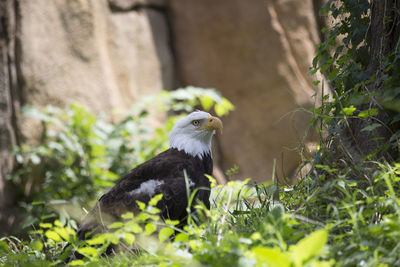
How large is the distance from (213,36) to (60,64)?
2947 millimetres

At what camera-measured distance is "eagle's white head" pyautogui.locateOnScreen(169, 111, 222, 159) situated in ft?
13.2

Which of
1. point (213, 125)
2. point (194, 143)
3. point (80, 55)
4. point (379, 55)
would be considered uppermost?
point (379, 55)

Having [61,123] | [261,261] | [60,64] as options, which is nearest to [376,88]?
[261,261]

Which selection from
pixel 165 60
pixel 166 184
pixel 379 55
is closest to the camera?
pixel 379 55

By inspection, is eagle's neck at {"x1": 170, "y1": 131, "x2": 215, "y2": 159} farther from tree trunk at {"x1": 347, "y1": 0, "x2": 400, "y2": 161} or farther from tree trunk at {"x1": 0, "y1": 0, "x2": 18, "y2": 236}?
tree trunk at {"x1": 0, "y1": 0, "x2": 18, "y2": 236}

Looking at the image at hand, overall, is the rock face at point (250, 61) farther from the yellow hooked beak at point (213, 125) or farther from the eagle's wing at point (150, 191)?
the eagle's wing at point (150, 191)

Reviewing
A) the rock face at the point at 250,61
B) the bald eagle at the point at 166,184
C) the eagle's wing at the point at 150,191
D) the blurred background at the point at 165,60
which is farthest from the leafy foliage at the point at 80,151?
the eagle's wing at the point at 150,191

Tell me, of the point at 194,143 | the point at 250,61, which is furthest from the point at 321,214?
the point at 250,61

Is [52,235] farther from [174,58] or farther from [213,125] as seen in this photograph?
[174,58]

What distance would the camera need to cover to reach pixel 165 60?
9.26 meters

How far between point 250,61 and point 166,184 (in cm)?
584

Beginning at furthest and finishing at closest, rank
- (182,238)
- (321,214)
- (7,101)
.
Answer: (7,101)
(321,214)
(182,238)

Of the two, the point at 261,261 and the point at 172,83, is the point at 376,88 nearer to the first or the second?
the point at 261,261

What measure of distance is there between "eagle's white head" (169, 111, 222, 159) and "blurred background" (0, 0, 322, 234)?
3656mm
